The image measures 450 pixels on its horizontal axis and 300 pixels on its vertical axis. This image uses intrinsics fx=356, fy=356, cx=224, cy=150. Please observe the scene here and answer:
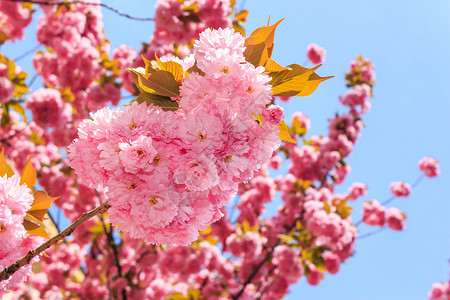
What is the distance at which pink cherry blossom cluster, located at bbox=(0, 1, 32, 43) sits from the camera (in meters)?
5.14

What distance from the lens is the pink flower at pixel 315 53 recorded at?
7543 mm

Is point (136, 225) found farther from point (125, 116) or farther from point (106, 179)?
point (125, 116)

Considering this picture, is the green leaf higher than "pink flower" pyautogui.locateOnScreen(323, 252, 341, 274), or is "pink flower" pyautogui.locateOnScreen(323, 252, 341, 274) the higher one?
"pink flower" pyautogui.locateOnScreen(323, 252, 341, 274)

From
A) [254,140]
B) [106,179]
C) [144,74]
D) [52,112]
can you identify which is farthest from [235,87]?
[52,112]

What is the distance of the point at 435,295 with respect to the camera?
919cm

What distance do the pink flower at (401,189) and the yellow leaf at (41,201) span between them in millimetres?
8447

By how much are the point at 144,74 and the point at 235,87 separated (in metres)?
0.33

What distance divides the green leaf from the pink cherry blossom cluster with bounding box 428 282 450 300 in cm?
1021

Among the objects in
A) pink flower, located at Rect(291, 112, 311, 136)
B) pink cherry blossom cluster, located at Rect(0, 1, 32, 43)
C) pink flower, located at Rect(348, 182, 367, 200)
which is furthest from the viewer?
pink flower, located at Rect(348, 182, 367, 200)

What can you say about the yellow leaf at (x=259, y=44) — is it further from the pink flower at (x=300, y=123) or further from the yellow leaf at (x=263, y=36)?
the pink flower at (x=300, y=123)

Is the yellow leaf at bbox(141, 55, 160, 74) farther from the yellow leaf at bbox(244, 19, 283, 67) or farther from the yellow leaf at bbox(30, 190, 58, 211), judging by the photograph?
the yellow leaf at bbox(30, 190, 58, 211)

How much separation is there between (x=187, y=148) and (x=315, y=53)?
710 centimetres

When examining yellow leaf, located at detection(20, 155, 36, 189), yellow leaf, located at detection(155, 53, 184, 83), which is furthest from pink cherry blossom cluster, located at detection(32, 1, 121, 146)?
yellow leaf, located at detection(155, 53, 184, 83)

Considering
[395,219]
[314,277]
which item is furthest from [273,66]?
[395,219]
